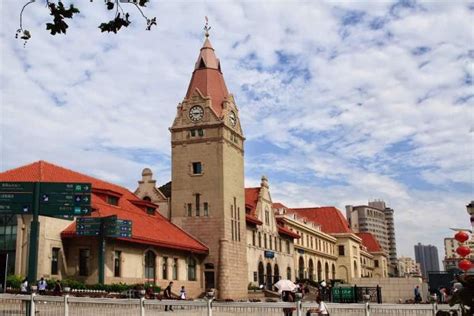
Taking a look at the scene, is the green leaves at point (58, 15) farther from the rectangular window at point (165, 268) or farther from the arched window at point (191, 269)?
the arched window at point (191, 269)

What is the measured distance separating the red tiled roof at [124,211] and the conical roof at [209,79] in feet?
34.8

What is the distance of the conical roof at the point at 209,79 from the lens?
50.8 meters

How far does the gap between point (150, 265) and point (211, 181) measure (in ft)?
34.6

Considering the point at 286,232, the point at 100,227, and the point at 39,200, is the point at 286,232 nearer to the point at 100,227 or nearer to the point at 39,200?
the point at 100,227

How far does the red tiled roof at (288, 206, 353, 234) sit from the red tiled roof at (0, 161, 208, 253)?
47722 millimetres

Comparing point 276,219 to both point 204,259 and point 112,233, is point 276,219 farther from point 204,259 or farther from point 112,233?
point 112,233

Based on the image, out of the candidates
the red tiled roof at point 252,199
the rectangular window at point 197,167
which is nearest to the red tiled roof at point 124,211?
the rectangular window at point 197,167

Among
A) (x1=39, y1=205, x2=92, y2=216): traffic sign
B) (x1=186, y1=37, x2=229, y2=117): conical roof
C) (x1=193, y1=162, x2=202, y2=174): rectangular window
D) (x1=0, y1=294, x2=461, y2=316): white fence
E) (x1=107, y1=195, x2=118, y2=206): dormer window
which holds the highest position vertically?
(x1=186, y1=37, x2=229, y2=117): conical roof

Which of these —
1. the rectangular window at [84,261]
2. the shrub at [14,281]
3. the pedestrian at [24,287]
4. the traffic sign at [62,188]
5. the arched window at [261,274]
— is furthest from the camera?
the arched window at [261,274]

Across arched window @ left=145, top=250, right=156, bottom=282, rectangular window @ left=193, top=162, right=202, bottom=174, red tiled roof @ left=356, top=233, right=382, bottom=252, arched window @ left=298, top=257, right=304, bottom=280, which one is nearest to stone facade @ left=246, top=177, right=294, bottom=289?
arched window @ left=298, top=257, right=304, bottom=280

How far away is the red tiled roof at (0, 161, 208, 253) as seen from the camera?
121 ft

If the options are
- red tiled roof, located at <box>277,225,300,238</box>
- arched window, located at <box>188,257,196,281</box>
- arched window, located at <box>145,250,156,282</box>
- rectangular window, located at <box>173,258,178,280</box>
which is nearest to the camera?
arched window, located at <box>145,250,156,282</box>

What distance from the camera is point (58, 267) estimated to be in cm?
3481

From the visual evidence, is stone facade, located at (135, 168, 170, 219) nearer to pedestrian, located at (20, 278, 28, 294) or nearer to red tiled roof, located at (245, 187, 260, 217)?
red tiled roof, located at (245, 187, 260, 217)
